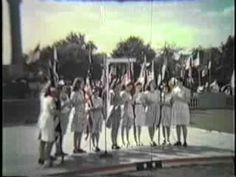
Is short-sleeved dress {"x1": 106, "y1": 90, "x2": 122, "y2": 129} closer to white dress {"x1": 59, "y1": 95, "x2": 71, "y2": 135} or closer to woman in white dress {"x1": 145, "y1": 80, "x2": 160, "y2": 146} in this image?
woman in white dress {"x1": 145, "y1": 80, "x2": 160, "y2": 146}

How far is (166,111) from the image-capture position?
6.34 m

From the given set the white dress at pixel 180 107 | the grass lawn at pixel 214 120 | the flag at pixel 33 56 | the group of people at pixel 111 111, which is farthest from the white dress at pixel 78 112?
the grass lawn at pixel 214 120

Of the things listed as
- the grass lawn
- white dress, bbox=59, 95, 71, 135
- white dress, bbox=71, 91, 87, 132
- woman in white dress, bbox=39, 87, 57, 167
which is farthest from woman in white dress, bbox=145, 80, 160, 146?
woman in white dress, bbox=39, 87, 57, 167

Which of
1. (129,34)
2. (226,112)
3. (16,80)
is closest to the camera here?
(16,80)

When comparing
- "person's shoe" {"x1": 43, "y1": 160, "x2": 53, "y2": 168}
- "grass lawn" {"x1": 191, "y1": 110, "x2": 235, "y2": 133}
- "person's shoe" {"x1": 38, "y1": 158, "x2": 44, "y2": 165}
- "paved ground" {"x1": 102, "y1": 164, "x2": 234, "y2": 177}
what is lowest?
"paved ground" {"x1": 102, "y1": 164, "x2": 234, "y2": 177}

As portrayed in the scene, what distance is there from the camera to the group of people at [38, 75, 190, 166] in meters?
5.88

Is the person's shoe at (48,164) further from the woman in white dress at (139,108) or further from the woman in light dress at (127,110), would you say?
the woman in white dress at (139,108)

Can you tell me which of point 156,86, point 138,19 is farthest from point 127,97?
point 138,19

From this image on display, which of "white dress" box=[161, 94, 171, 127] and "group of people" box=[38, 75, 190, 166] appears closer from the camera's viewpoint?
"group of people" box=[38, 75, 190, 166]

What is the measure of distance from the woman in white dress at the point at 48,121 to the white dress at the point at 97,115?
38 cm

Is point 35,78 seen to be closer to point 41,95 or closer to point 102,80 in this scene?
point 41,95

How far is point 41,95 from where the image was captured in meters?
5.82

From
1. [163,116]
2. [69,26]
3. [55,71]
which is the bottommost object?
[163,116]

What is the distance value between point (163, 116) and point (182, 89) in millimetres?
342
